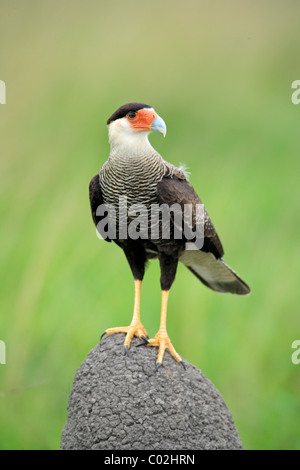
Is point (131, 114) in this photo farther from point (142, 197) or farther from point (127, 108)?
point (142, 197)

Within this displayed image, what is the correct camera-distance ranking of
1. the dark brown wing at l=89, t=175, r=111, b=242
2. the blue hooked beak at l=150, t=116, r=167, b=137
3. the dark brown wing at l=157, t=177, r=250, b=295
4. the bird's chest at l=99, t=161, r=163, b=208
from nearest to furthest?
the blue hooked beak at l=150, t=116, r=167, b=137
the bird's chest at l=99, t=161, r=163, b=208
the dark brown wing at l=157, t=177, r=250, b=295
the dark brown wing at l=89, t=175, r=111, b=242

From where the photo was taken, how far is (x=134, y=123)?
5.03 metres

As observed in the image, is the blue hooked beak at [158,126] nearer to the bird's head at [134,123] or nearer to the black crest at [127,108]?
the bird's head at [134,123]

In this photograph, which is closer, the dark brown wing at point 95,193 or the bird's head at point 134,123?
the bird's head at point 134,123

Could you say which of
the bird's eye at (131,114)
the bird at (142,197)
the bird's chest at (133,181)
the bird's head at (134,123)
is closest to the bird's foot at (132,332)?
the bird at (142,197)

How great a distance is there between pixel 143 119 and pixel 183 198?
0.67 meters

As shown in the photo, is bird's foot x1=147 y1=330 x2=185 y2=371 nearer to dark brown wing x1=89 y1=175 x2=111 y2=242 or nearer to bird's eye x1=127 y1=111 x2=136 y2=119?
dark brown wing x1=89 y1=175 x2=111 y2=242

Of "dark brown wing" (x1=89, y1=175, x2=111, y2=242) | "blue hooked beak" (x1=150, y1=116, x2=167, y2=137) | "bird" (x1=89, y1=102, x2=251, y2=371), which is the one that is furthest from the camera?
"dark brown wing" (x1=89, y1=175, x2=111, y2=242)

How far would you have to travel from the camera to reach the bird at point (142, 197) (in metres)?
5.08

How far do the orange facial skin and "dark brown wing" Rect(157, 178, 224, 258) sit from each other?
461mm

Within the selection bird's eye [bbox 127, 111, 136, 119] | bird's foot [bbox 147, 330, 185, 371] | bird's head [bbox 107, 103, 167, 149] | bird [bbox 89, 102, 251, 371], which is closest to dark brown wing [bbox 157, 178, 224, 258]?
bird [bbox 89, 102, 251, 371]

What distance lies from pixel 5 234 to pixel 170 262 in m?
4.38

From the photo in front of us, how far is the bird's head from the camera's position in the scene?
4.99m
